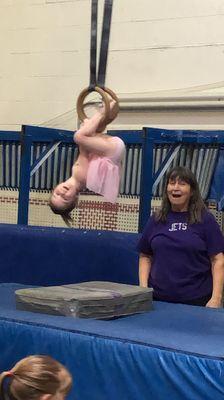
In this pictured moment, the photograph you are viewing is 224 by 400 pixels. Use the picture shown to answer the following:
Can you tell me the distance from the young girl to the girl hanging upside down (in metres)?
1.37

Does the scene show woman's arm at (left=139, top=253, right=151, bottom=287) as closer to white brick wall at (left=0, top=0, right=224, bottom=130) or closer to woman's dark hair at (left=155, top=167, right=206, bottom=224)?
woman's dark hair at (left=155, top=167, right=206, bottom=224)

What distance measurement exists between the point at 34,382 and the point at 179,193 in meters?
1.68

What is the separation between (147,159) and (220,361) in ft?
7.75

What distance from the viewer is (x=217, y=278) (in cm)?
316

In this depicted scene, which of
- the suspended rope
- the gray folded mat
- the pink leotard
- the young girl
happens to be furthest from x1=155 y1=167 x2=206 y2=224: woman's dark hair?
the young girl

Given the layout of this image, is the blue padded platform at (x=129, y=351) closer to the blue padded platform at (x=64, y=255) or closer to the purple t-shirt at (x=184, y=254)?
the purple t-shirt at (x=184, y=254)

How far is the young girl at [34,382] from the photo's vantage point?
170 centimetres

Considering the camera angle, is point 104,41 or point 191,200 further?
point 191,200

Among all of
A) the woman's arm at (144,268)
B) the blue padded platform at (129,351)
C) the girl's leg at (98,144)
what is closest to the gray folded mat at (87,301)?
the blue padded platform at (129,351)

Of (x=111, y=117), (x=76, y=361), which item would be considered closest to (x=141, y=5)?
(x=111, y=117)

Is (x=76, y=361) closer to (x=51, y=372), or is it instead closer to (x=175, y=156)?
(x=51, y=372)

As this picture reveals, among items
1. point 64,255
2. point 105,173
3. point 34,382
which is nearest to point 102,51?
point 105,173

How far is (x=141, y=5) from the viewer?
17.6 feet

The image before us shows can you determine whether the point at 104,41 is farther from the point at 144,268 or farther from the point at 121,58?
the point at 121,58
